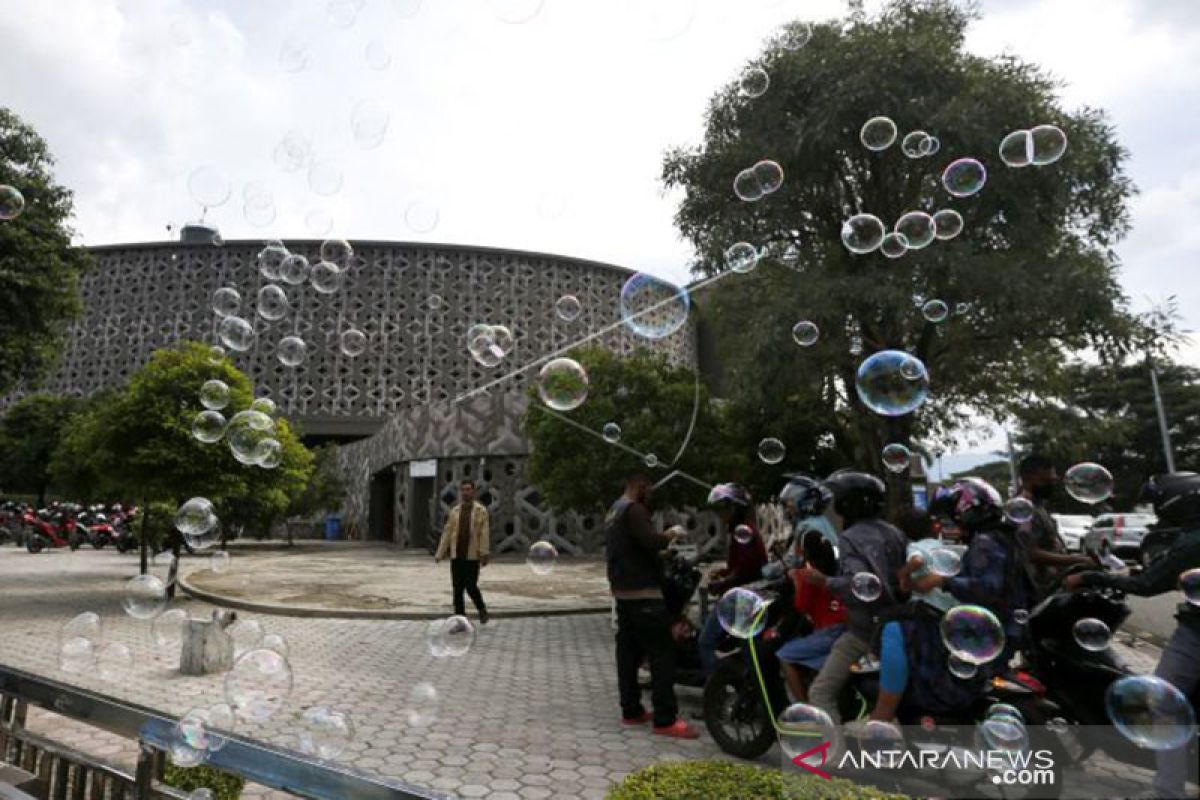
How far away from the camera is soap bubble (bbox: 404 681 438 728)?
17.7 ft

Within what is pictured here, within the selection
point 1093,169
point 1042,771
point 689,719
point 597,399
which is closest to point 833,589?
point 1042,771

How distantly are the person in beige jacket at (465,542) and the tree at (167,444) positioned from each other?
4.39 m

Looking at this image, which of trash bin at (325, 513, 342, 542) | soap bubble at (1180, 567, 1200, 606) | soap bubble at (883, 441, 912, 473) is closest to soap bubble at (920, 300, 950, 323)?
soap bubble at (883, 441, 912, 473)

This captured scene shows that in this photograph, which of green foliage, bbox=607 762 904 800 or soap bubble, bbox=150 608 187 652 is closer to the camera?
green foliage, bbox=607 762 904 800

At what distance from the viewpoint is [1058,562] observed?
5.04 m

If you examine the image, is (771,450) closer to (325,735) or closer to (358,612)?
(358,612)

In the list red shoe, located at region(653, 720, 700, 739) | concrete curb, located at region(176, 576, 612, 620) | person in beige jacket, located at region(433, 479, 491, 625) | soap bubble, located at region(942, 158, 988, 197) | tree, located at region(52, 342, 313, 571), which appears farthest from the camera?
tree, located at region(52, 342, 313, 571)

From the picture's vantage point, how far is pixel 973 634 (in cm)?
363

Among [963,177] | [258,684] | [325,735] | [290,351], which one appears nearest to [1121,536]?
[963,177]

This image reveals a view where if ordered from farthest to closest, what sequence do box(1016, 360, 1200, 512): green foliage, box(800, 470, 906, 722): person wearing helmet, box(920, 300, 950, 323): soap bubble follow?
box(1016, 360, 1200, 512): green foliage < box(920, 300, 950, 323): soap bubble < box(800, 470, 906, 722): person wearing helmet

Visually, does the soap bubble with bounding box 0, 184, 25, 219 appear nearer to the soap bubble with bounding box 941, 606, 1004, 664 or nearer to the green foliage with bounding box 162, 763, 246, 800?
the green foliage with bounding box 162, 763, 246, 800

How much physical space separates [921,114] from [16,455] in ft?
167

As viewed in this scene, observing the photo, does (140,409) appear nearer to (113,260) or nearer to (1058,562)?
(1058,562)

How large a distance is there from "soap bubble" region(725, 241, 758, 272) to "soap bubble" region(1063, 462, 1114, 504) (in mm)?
7890
